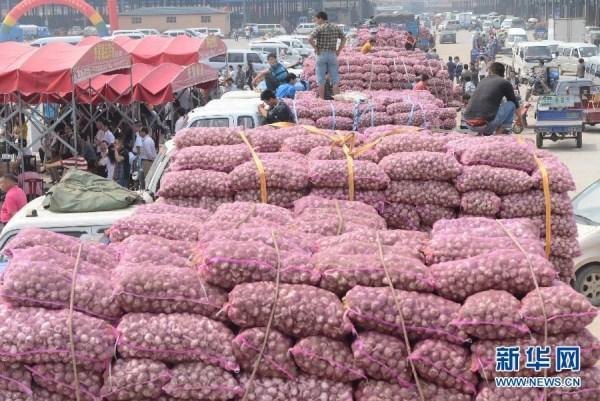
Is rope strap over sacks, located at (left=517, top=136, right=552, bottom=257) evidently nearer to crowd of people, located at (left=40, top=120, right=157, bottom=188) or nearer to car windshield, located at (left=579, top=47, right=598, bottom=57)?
crowd of people, located at (left=40, top=120, right=157, bottom=188)

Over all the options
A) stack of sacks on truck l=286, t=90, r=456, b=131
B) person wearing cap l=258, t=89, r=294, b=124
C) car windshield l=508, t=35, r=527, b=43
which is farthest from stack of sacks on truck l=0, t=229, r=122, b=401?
car windshield l=508, t=35, r=527, b=43

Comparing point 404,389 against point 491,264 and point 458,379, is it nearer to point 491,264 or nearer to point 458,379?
Result: point 458,379

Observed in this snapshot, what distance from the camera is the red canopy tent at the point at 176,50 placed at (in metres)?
27.1

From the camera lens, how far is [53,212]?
950 cm

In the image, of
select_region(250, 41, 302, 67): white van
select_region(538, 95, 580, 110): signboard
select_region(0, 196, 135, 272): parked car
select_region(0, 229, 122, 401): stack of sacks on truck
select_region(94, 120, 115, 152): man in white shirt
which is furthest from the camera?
select_region(250, 41, 302, 67): white van

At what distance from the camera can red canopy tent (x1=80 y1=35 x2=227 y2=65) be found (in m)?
27.1

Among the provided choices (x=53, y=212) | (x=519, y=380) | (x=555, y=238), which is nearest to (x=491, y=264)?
(x=519, y=380)

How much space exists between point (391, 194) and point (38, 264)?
325 cm

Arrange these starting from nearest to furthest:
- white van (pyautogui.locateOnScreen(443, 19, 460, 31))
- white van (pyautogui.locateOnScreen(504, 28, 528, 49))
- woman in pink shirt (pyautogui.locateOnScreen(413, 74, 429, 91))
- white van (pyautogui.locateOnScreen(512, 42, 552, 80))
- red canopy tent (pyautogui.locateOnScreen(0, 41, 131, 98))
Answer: red canopy tent (pyautogui.locateOnScreen(0, 41, 131, 98)) → woman in pink shirt (pyautogui.locateOnScreen(413, 74, 429, 91)) → white van (pyautogui.locateOnScreen(512, 42, 552, 80)) → white van (pyautogui.locateOnScreen(504, 28, 528, 49)) → white van (pyautogui.locateOnScreen(443, 19, 460, 31))

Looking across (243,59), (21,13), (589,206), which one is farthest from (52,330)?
(21,13)

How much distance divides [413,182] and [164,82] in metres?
15.1

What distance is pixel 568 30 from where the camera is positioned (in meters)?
70.2

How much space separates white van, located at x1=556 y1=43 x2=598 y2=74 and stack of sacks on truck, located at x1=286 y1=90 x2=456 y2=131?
3651cm

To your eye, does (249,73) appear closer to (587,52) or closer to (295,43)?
(587,52)
